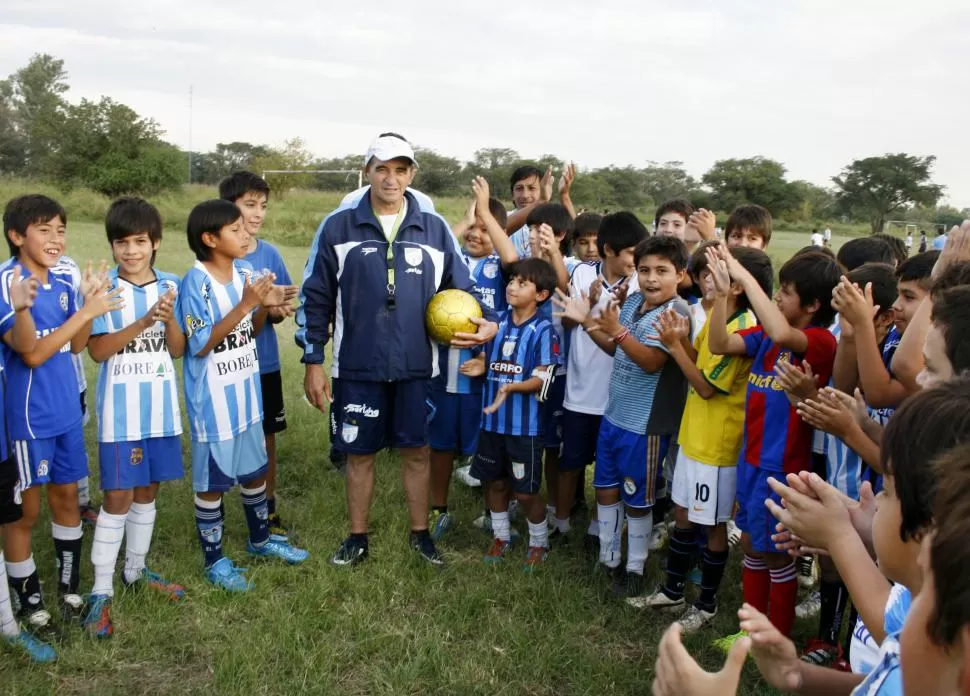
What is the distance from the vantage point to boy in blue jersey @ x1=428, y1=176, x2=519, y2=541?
4875 mm

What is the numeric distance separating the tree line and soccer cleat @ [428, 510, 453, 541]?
1216 inches

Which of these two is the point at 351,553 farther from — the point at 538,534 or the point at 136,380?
the point at 136,380

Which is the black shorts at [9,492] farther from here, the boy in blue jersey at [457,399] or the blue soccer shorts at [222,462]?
the boy in blue jersey at [457,399]

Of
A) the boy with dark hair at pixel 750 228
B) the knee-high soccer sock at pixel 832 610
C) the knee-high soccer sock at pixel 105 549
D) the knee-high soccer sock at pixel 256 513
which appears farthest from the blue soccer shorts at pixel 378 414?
the knee-high soccer sock at pixel 832 610

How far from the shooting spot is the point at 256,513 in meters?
4.38

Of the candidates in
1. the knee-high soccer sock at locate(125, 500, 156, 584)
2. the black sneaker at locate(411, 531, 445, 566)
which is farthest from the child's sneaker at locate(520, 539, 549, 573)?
the knee-high soccer sock at locate(125, 500, 156, 584)

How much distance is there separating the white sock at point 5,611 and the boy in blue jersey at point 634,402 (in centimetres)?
286

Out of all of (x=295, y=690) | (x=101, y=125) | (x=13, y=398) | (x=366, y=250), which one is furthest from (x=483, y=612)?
(x=101, y=125)

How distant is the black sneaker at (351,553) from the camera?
4.33m

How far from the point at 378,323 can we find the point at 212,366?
910 millimetres

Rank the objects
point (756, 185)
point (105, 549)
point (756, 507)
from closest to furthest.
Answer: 1. point (756, 507)
2. point (105, 549)
3. point (756, 185)

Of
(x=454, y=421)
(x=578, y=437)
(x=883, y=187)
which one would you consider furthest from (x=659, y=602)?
(x=883, y=187)

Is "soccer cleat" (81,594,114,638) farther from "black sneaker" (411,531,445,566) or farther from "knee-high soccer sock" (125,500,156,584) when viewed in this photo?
"black sneaker" (411,531,445,566)

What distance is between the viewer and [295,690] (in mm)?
3160
